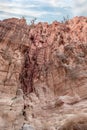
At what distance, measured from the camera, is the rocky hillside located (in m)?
13.9

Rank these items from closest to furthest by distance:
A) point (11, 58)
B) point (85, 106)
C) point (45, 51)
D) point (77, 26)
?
point (85, 106), point (11, 58), point (45, 51), point (77, 26)

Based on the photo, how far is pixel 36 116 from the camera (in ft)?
45.9

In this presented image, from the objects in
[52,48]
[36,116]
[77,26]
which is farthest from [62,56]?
[36,116]

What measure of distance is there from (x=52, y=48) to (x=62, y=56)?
829 millimetres

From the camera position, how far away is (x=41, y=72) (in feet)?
52.3

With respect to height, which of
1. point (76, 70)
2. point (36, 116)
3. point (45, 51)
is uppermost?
point (45, 51)

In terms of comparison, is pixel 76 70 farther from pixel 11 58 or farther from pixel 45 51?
pixel 11 58

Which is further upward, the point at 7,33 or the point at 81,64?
the point at 7,33

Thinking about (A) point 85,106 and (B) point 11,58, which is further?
(B) point 11,58

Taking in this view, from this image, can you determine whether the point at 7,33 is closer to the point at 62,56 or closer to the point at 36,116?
the point at 62,56

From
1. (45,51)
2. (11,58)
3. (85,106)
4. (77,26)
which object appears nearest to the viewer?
(85,106)

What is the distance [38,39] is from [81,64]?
258 centimetres

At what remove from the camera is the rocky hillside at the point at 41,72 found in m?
13.9

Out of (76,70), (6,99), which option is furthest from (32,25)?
(6,99)
